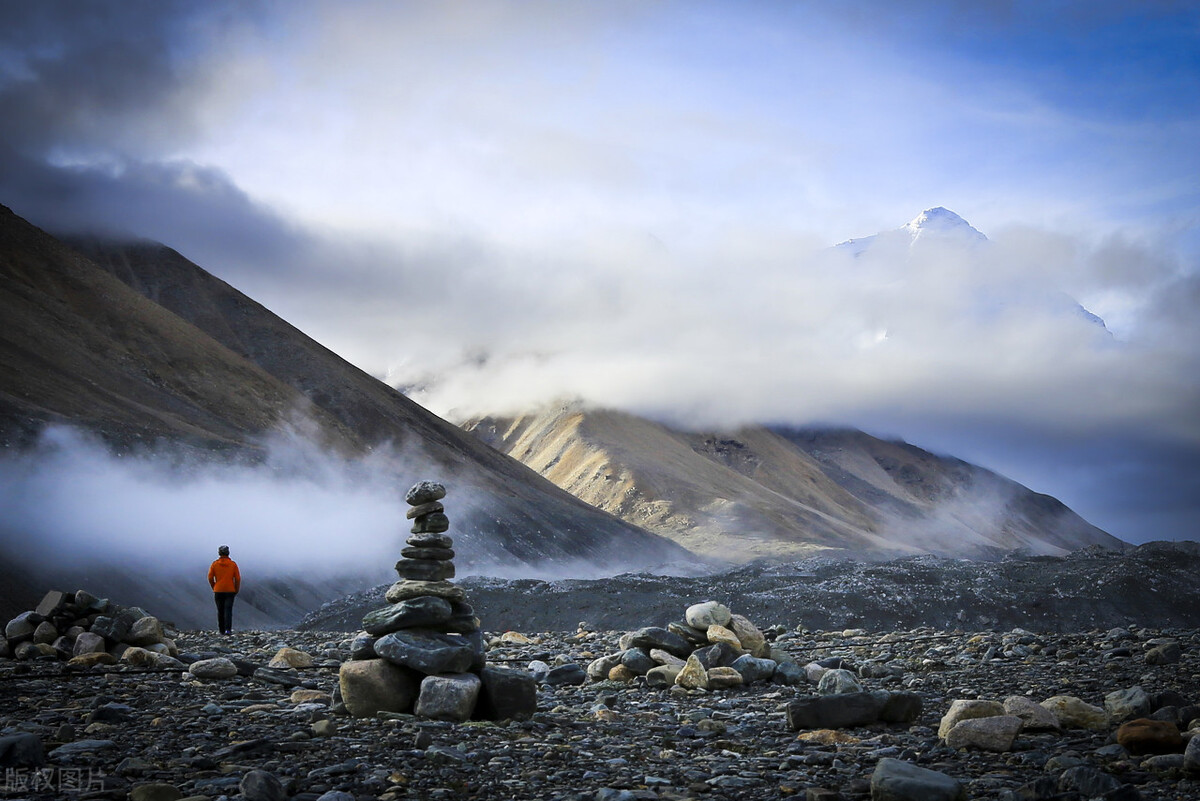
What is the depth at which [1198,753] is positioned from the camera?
7.70 metres

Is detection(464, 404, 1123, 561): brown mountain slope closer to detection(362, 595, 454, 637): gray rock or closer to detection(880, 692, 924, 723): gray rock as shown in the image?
detection(362, 595, 454, 637): gray rock

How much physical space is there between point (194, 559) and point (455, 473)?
43260mm

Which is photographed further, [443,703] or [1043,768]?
[443,703]

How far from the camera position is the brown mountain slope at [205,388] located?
5441cm

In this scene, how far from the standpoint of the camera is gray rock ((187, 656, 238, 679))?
13953mm

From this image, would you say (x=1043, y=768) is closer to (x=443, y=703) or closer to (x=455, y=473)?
(x=443, y=703)

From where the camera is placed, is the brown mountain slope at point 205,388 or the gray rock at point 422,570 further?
the brown mountain slope at point 205,388

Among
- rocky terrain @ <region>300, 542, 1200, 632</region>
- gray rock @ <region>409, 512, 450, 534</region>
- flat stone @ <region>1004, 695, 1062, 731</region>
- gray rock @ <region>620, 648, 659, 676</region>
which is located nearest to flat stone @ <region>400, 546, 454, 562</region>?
gray rock @ <region>409, 512, 450, 534</region>

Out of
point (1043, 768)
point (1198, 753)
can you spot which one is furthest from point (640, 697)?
point (1198, 753)

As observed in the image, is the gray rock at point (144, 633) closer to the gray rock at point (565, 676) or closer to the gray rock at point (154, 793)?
the gray rock at point (565, 676)

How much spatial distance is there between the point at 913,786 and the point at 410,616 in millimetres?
6904

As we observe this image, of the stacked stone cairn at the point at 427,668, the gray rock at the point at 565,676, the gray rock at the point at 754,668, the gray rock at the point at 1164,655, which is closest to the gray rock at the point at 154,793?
the stacked stone cairn at the point at 427,668

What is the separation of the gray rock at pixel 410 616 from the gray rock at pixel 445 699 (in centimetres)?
99

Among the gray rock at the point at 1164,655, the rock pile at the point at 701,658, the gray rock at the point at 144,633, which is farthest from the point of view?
the gray rock at the point at 144,633
